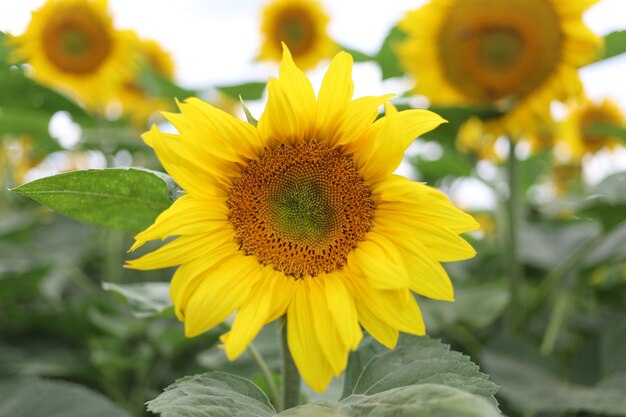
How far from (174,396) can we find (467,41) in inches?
56.5

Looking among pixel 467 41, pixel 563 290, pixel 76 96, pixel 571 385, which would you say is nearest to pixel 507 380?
pixel 571 385

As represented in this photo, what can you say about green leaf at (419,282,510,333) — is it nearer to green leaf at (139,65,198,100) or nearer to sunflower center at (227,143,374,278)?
sunflower center at (227,143,374,278)

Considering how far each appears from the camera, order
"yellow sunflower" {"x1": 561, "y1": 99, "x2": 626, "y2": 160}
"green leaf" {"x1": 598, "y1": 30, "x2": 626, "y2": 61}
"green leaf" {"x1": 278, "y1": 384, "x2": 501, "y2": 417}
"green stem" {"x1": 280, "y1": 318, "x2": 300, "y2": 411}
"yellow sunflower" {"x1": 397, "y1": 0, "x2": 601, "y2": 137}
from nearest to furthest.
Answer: "green leaf" {"x1": 278, "y1": 384, "x2": 501, "y2": 417}, "green stem" {"x1": 280, "y1": 318, "x2": 300, "y2": 411}, "green leaf" {"x1": 598, "y1": 30, "x2": 626, "y2": 61}, "yellow sunflower" {"x1": 397, "y1": 0, "x2": 601, "y2": 137}, "yellow sunflower" {"x1": 561, "y1": 99, "x2": 626, "y2": 160}

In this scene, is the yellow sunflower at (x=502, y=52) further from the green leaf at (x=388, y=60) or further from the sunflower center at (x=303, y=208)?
the sunflower center at (x=303, y=208)

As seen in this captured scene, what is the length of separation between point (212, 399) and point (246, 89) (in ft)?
5.34

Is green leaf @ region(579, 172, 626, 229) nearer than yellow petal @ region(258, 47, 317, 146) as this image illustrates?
No

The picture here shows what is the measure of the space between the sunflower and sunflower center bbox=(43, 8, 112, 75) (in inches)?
67.9

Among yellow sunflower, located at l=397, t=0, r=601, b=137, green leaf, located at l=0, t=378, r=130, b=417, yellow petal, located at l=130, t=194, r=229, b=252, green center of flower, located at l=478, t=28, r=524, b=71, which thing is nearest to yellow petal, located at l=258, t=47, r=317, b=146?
yellow petal, located at l=130, t=194, r=229, b=252

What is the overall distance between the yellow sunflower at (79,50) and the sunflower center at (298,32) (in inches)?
42.9

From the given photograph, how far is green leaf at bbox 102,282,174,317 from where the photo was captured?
0.91 metres

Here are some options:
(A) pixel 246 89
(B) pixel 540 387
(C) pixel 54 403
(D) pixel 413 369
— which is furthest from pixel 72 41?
(D) pixel 413 369

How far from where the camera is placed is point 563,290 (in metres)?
1.65

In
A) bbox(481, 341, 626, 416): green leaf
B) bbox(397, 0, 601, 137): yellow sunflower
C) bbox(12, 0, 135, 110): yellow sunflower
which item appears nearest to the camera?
bbox(481, 341, 626, 416): green leaf

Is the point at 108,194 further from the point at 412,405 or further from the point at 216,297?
the point at 412,405
